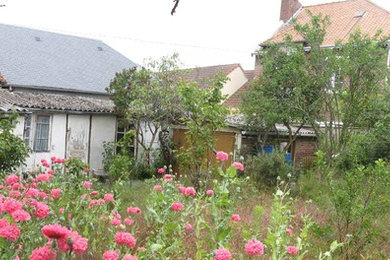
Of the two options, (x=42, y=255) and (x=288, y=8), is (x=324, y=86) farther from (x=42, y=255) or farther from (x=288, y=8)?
(x=42, y=255)

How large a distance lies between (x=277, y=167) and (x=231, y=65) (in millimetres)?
15373

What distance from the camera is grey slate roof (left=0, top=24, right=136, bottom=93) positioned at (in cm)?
1947

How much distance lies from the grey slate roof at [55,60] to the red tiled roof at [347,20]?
28.8 ft

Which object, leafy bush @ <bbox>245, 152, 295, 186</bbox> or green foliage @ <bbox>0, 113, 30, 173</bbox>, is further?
leafy bush @ <bbox>245, 152, 295, 186</bbox>

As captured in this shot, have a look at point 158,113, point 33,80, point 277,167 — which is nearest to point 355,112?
point 277,167

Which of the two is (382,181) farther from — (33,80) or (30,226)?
(33,80)

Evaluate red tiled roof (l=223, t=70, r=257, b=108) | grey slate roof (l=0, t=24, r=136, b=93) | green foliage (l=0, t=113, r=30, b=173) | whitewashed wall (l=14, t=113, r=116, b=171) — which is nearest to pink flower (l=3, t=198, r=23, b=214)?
green foliage (l=0, t=113, r=30, b=173)

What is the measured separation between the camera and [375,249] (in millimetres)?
5938

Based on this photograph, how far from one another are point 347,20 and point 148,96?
488 inches

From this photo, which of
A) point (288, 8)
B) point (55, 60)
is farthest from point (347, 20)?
point (55, 60)

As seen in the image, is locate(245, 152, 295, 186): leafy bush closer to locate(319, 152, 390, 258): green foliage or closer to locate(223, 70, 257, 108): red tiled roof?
locate(319, 152, 390, 258): green foliage

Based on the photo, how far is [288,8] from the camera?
24031 mm

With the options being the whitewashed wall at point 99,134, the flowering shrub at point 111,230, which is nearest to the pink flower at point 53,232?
the flowering shrub at point 111,230

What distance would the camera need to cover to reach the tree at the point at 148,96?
1481 centimetres
